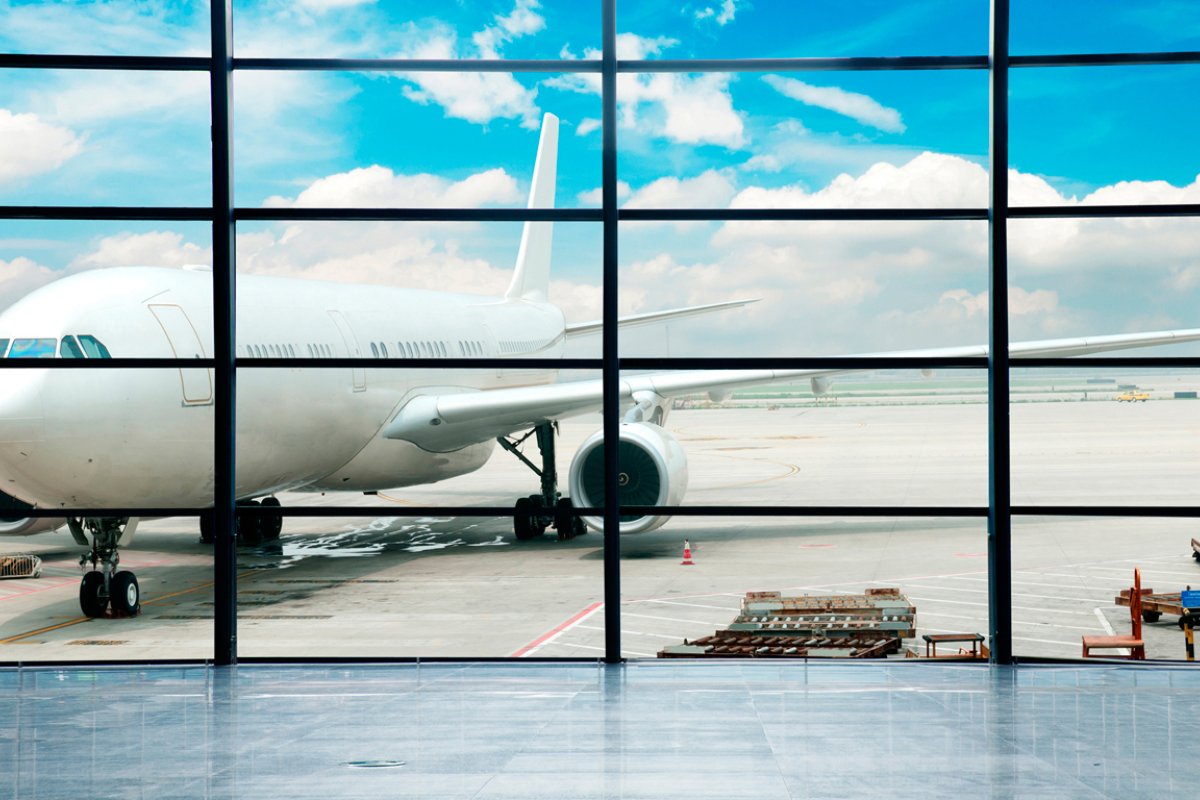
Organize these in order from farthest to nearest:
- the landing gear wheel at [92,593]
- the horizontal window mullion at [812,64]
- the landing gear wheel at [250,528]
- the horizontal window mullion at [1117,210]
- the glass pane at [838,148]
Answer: the glass pane at [838,148], the landing gear wheel at [250,528], the landing gear wheel at [92,593], the horizontal window mullion at [812,64], the horizontal window mullion at [1117,210]

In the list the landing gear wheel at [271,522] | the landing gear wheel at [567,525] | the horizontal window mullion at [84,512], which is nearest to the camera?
the horizontal window mullion at [84,512]

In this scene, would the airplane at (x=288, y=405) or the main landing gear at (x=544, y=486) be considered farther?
the main landing gear at (x=544, y=486)

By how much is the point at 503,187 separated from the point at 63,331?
24093 millimetres

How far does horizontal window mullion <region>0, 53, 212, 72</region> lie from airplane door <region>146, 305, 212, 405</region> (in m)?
3.72

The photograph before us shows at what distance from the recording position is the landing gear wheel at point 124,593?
1101 centimetres

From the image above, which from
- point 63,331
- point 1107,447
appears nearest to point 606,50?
point 63,331

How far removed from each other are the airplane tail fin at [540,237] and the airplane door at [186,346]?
20.8ft

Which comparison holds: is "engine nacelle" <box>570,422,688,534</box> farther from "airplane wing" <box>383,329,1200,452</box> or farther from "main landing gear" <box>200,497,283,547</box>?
"main landing gear" <box>200,497,283,547</box>

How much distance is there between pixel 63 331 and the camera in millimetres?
10367

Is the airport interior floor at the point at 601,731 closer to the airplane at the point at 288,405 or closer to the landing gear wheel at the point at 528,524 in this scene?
the airplane at the point at 288,405

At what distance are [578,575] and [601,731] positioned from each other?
1615cm

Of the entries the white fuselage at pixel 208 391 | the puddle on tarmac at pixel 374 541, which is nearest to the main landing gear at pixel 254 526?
the puddle on tarmac at pixel 374 541

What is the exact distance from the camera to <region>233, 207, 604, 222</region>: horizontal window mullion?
308 inches

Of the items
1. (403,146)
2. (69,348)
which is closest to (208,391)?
(69,348)
